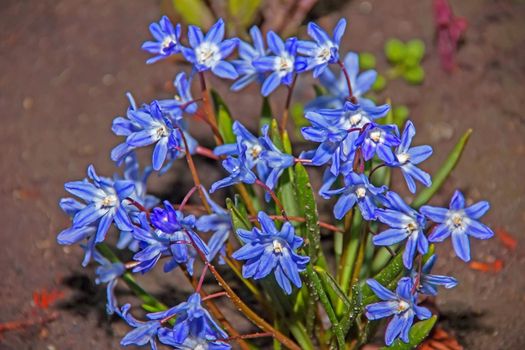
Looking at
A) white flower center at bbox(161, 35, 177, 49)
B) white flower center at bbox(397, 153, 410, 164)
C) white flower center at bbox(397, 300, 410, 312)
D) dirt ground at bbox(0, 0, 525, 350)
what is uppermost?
white flower center at bbox(161, 35, 177, 49)

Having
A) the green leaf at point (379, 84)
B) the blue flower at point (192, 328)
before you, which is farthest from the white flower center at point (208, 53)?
the green leaf at point (379, 84)

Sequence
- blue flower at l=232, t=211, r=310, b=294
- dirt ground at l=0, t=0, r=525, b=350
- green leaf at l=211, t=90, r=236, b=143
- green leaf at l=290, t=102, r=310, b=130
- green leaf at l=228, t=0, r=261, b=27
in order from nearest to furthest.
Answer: blue flower at l=232, t=211, r=310, b=294, green leaf at l=211, t=90, r=236, b=143, dirt ground at l=0, t=0, r=525, b=350, green leaf at l=290, t=102, r=310, b=130, green leaf at l=228, t=0, r=261, b=27

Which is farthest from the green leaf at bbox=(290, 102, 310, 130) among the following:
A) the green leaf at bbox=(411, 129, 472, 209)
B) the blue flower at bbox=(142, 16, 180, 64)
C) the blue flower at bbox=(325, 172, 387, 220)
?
the blue flower at bbox=(325, 172, 387, 220)

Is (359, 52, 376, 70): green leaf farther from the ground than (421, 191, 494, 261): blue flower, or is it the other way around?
(421, 191, 494, 261): blue flower

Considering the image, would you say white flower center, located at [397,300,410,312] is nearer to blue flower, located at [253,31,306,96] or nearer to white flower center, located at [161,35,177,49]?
blue flower, located at [253,31,306,96]

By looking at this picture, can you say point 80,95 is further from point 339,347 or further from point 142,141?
point 339,347

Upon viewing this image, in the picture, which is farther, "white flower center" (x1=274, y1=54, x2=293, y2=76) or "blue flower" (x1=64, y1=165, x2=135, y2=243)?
"white flower center" (x1=274, y1=54, x2=293, y2=76)

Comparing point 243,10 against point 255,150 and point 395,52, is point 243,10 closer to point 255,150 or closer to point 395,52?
point 395,52
